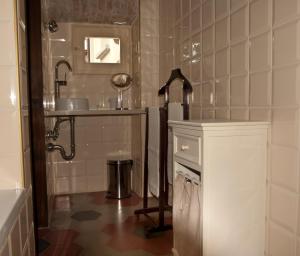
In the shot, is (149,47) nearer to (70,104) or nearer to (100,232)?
(70,104)

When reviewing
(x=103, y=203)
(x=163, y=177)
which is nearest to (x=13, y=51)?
(x=163, y=177)

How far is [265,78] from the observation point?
42.1 inches

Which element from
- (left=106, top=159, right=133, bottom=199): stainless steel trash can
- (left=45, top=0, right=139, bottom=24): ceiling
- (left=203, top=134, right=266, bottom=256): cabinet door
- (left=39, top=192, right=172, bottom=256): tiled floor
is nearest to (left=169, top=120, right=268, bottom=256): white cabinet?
(left=203, top=134, right=266, bottom=256): cabinet door

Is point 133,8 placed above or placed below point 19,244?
above

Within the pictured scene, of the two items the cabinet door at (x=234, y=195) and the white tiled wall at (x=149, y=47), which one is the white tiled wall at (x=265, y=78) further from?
the white tiled wall at (x=149, y=47)

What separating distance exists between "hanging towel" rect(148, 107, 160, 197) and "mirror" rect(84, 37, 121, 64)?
3.14ft

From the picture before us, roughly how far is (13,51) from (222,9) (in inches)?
37.0

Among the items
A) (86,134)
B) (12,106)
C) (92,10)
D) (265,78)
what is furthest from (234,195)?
(92,10)

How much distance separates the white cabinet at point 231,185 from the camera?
1046mm

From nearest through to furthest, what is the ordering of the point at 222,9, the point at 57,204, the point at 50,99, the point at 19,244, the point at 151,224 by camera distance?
1. the point at 19,244
2. the point at 222,9
3. the point at 151,224
4. the point at 57,204
5. the point at 50,99

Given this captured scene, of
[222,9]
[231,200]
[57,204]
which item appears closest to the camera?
[231,200]

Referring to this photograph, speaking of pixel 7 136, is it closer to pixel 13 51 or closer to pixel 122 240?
pixel 13 51

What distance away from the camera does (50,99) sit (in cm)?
258

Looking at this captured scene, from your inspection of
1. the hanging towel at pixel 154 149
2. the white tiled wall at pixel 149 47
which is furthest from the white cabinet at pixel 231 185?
the white tiled wall at pixel 149 47
